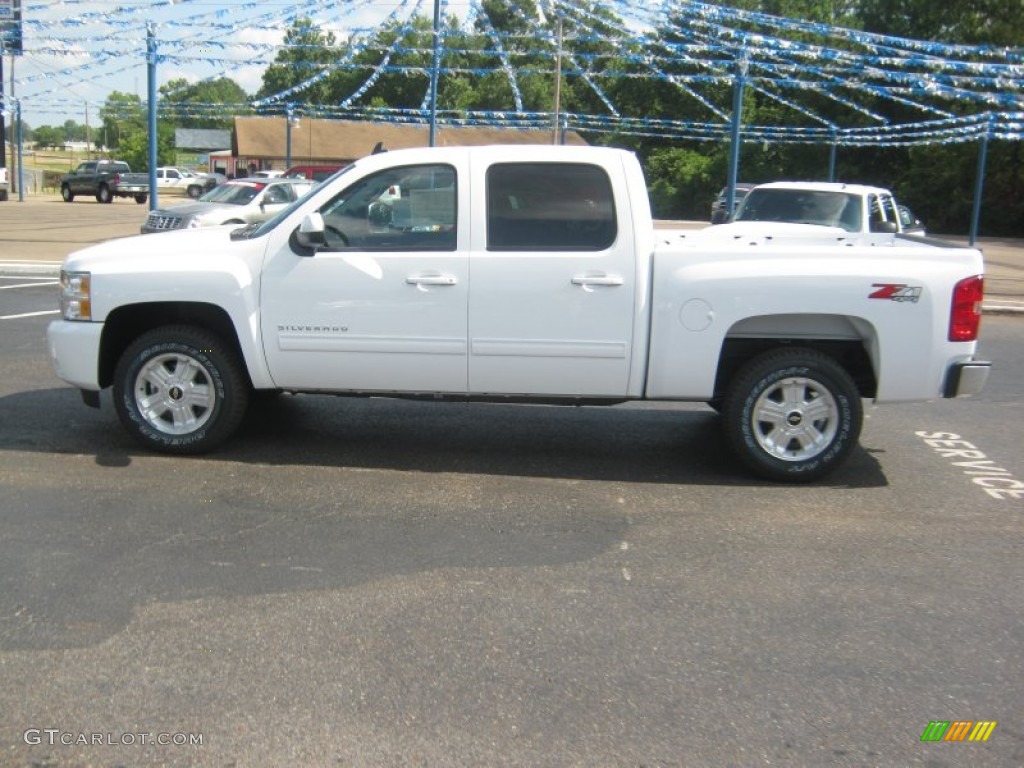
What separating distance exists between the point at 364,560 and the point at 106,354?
8.76ft

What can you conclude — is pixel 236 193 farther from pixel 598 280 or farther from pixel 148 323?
pixel 598 280

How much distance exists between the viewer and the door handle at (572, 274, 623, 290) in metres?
5.97

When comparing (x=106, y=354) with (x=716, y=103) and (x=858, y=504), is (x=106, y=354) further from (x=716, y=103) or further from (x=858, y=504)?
(x=716, y=103)

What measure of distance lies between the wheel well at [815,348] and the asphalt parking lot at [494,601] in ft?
1.91

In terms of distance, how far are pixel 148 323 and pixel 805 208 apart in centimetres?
941

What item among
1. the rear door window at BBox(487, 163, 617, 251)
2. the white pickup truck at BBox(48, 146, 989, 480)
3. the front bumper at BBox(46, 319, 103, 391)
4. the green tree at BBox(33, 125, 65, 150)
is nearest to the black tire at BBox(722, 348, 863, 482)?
the white pickup truck at BBox(48, 146, 989, 480)

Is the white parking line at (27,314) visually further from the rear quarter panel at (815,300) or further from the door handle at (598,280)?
the rear quarter panel at (815,300)

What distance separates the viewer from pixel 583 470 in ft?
21.0

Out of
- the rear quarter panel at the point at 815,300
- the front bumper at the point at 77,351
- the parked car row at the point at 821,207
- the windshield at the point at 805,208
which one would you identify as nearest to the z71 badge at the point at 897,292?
the rear quarter panel at the point at 815,300

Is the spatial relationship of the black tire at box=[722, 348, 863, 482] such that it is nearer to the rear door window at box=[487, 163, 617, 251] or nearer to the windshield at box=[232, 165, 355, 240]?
the rear door window at box=[487, 163, 617, 251]

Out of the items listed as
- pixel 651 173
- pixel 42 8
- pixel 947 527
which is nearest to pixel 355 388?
pixel 947 527

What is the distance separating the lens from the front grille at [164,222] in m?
19.2

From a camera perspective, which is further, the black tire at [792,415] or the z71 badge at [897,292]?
the black tire at [792,415]

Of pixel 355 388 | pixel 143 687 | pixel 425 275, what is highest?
pixel 425 275
